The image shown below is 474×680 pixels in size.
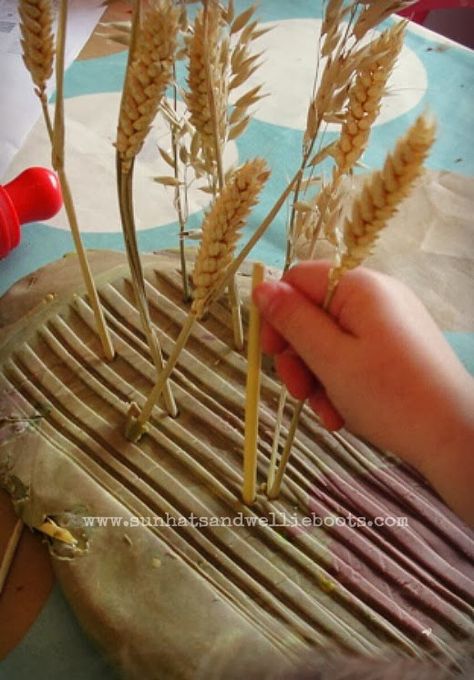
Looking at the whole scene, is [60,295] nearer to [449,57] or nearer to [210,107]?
[210,107]

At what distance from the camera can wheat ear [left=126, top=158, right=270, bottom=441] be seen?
0.27m

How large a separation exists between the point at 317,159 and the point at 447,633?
0.24 meters

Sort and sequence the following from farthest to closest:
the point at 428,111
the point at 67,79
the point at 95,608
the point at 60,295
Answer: the point at 67,79
the point at 60,295
the point at 95,608
the point at 428,111

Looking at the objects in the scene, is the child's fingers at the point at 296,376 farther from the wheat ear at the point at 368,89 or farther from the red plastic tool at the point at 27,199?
the red plastic tool at the point at 27,199

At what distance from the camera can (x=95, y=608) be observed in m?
0.34

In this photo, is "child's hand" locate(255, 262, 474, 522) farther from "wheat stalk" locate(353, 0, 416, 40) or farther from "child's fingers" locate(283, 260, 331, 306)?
"wheat stalk" locate(353, 0, 416, 40)

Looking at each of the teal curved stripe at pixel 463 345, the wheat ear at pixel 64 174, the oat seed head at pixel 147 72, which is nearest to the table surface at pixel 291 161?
the teal curved stripe at pixel 463 345

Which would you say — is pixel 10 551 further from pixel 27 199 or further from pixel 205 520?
pixel 27 199

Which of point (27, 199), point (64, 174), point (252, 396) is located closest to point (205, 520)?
point (252, 396)

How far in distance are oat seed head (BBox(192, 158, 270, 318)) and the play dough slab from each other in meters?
0.11

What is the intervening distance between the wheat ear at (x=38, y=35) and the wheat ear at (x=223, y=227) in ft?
0.36

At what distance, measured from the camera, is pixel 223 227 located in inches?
11.3

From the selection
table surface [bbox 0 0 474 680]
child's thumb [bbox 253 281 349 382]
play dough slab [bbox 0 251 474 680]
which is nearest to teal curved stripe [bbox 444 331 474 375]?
table surface [bbox 0 0 474 680]

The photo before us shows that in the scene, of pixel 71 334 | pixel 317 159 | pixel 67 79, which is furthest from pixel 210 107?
pixel 67 79
